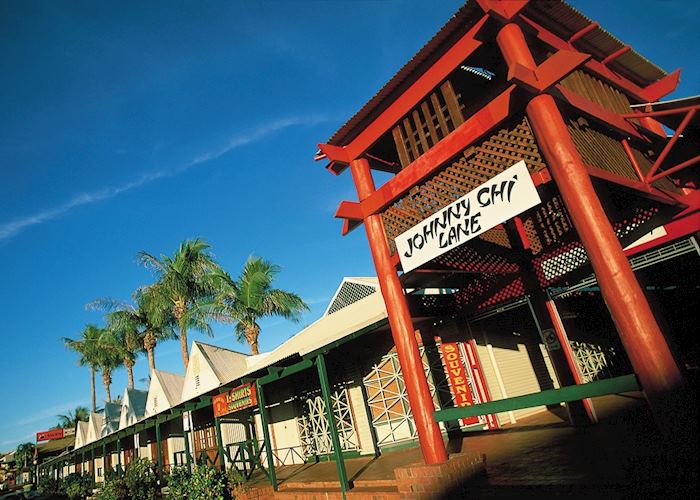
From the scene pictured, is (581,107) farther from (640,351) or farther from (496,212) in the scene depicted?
(640,351)

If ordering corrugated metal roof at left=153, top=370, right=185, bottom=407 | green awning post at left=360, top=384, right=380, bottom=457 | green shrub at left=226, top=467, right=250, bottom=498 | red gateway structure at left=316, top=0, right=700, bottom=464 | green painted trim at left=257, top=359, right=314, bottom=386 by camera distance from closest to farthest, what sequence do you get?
red gateway structure at left=316, top=0, right=700, bottom=464, green painted trim at left=257, top=359, right=314, bottom=386, green shrub at left=226, top=467, right=250, bottom=498, green awning post at left=360, top=384, right=380, bottom=457, corrugated metal roof at left=153, top=370, right=185, bottom=407

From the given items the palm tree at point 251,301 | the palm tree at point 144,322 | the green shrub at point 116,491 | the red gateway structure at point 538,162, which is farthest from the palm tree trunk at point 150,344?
the red gateway structure at point 538,162

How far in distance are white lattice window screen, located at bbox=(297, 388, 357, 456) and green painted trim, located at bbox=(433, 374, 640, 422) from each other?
7.19 m

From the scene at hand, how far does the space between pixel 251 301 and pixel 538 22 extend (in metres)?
20.2

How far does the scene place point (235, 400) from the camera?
11344mm

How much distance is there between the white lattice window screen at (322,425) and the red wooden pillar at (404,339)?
21.7ft

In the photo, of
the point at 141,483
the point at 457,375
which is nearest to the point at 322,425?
the point at 457,375

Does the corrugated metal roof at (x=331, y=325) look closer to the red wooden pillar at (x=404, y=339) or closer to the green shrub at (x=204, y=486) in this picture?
the green shrub at (x=204, y=486)

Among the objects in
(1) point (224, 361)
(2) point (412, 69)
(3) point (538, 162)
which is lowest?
(3) point (538, 162)

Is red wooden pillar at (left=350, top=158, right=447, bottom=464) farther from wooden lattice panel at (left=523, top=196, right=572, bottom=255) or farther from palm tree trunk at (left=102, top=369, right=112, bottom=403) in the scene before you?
palm tree trunk at (left=102, top=369, right=112, bottom=403)

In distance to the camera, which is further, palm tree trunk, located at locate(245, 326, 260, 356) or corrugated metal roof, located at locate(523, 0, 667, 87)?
palm tree trunk, located at locate(245, 326, 260, 356)

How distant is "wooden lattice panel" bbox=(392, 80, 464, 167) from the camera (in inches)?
243

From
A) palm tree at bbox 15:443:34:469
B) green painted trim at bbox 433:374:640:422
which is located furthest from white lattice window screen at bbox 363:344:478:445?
palm tree at bbox 15:443:34:469

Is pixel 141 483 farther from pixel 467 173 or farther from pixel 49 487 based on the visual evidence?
pixel 49 487
